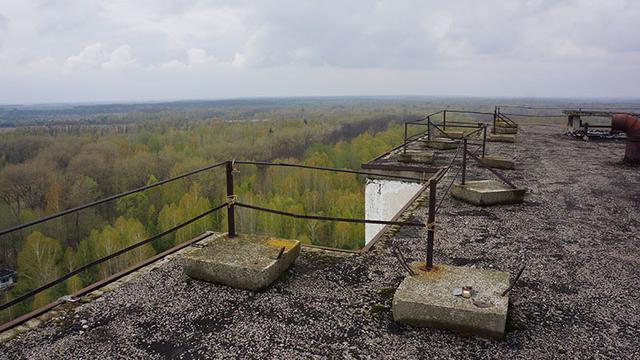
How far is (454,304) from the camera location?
364 cm

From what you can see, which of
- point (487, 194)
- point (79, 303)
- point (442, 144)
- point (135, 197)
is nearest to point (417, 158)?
point (442, 144)

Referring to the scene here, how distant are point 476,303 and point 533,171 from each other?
24.5 feet

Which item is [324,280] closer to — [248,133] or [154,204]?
[154,204]

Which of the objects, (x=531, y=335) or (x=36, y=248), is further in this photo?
(x=36, y=248)

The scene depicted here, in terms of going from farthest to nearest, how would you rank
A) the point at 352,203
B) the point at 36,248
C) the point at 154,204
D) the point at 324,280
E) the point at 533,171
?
the point at 154,204
the point at 352,203
the point at 36,248
the point at 533,171
the point at 324,280

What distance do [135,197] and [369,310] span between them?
3734 centimetres

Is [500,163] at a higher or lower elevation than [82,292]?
higher

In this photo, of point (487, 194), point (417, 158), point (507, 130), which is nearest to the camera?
point (487, 194)

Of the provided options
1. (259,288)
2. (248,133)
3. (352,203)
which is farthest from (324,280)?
(248,133)

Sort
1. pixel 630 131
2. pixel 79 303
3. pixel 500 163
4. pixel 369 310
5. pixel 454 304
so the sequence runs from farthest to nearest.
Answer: pixel 630 131 < pixel 500 163 < pixel 79 303 < pixel 369 310 < pixel 454 304

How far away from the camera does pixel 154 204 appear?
39344 millimetres

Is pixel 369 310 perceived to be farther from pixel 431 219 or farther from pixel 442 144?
pixel 442 144

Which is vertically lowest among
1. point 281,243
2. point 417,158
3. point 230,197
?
point 281,243

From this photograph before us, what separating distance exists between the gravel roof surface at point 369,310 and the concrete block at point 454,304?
0.30 ft
